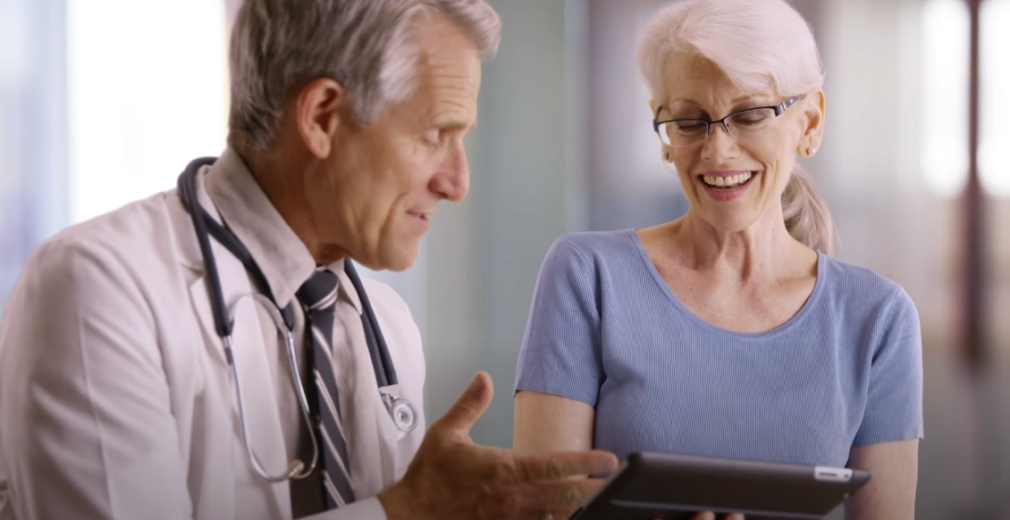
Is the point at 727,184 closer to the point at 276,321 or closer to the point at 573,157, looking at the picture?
the point at 276,321

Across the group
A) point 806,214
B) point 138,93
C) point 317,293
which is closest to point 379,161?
point 317,293

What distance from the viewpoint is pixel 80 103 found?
261 cm

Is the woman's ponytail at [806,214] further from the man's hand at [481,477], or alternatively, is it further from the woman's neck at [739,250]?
the man's hand at [481,477]

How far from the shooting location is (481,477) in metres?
1.09

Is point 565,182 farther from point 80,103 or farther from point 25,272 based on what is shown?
point 25,272

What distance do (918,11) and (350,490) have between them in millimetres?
2876

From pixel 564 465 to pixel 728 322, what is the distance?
1.97ft

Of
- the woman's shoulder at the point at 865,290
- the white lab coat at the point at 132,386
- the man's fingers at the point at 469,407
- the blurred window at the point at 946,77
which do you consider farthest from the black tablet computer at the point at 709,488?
the blurred window at the point at 946,77

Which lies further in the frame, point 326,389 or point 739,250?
point 739,250

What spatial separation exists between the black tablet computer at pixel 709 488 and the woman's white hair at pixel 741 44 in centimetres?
67

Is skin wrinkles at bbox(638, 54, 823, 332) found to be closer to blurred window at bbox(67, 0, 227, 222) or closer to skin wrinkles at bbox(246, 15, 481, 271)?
skin wrinkles at bbox(246, 15, 481, 271)

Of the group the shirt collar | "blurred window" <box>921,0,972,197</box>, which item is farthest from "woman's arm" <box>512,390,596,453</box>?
"blurred window" <box>921,0,972,197</box>

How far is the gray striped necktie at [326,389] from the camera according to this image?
1243 mm

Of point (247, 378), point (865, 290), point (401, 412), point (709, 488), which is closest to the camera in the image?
point (709, 488)
